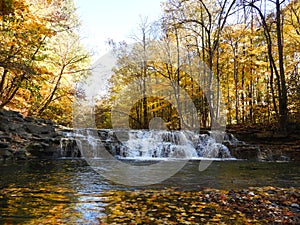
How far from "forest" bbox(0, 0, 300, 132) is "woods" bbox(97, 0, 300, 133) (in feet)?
0.23

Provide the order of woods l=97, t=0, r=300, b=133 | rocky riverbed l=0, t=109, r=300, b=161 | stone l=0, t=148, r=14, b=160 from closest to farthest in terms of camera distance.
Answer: stone l=0, t=148, r=14, b=160 → rocky riverbed l=0, t=109, r=300, b=161 → woods l=97, t=0, r=300, b=133

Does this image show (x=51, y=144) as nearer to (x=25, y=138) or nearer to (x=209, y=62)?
(x=25, y=138)

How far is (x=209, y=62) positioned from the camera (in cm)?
1616

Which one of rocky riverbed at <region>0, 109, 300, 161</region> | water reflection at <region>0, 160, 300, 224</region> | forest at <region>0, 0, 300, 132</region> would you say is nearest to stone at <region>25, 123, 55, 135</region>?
rocky riverbed at <region>0, 109, 300, 161</region>

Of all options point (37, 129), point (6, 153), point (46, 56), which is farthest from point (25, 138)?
point (46, 56)

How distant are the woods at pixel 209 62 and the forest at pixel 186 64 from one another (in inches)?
2.7

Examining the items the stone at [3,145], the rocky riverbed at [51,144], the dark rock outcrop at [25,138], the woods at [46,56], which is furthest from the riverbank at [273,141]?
the stone at [3,145]

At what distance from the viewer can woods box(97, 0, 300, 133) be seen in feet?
46.6

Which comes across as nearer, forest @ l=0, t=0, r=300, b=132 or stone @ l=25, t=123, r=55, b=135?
stone @ l=25, t=123, r=55, b=135

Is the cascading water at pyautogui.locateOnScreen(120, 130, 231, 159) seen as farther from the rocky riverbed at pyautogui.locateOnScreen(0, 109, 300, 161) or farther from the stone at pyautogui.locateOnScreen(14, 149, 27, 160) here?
the stone at pyautogui.locateOnScreen(14, 149, 27, 160)

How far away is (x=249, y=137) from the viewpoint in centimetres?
1216

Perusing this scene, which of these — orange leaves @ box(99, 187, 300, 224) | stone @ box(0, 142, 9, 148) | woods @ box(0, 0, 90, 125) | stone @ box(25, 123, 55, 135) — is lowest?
orange leaves @ box(99, 187, 300, 224)

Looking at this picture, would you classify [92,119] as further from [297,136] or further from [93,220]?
[93,220]

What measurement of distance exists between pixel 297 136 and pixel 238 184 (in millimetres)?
7123
